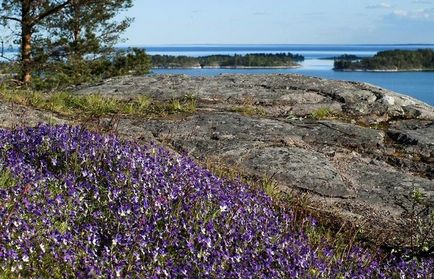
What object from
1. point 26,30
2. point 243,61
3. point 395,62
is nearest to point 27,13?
point 26,30

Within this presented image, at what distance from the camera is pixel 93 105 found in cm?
866

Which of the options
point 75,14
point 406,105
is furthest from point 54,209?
point 75,14

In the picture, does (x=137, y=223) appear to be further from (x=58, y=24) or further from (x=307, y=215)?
(x=58, y=24)

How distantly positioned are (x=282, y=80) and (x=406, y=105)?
2.53 m

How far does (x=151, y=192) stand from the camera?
183 inches

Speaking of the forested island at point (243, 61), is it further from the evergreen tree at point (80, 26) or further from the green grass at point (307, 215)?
the green grass at point (307, 215)

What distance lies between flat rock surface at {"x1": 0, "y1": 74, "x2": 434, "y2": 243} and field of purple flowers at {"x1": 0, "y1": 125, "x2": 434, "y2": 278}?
3.17 ft

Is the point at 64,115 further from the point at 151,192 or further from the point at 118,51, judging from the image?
the point at 118,51

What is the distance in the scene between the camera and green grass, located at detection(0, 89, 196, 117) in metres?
8.42

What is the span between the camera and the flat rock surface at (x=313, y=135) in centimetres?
599

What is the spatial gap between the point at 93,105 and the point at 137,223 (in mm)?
4938

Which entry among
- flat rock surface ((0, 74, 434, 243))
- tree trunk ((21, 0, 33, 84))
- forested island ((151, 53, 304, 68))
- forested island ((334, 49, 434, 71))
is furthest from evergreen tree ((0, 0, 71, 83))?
forested island ((334, 49, 434, 71))

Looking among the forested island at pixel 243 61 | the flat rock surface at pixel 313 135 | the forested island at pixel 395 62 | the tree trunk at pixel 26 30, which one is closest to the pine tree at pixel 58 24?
the tree trunk at pixel 26 30

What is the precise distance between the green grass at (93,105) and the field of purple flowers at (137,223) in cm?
273
